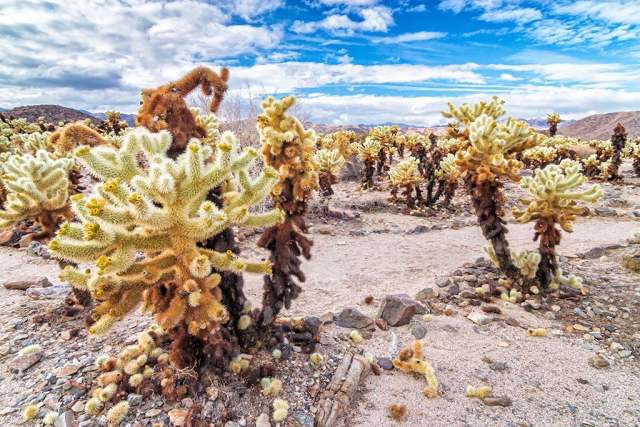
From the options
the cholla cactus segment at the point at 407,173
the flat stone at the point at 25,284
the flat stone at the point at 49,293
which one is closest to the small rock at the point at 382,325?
the flat stone at the point at 49,293

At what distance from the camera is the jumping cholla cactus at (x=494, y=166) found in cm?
529

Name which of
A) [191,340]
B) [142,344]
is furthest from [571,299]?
[142,344]

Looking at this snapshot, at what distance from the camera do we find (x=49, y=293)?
189 inches

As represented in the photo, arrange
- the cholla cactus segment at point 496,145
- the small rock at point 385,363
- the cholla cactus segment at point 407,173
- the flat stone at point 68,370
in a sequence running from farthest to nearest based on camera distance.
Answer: the cholla cactus segment at point 407,173 → the cholla cactus segment at point 496,145 → the small rock at point 385,363 → the flat stone at point 68,370

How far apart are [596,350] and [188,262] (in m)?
4.71

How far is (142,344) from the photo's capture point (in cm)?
303

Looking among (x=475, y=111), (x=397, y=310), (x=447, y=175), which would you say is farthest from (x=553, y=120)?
(x=397, y=310)

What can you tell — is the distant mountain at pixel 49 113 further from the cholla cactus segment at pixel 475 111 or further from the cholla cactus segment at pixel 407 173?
the cholla cactus segment at pixel 475 111

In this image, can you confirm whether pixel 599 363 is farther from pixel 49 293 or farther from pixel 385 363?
pixel 49 293

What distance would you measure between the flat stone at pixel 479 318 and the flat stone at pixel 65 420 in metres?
4.53

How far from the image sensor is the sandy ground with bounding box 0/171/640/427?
3047 millimetres

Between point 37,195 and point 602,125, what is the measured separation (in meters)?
77.1

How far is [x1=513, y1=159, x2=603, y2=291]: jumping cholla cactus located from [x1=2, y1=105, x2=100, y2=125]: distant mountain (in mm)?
33138

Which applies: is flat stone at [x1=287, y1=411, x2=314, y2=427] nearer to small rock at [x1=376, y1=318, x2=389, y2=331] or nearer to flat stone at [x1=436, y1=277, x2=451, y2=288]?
small rock at [x1=376, y1=318, x2=389, y2=331]
